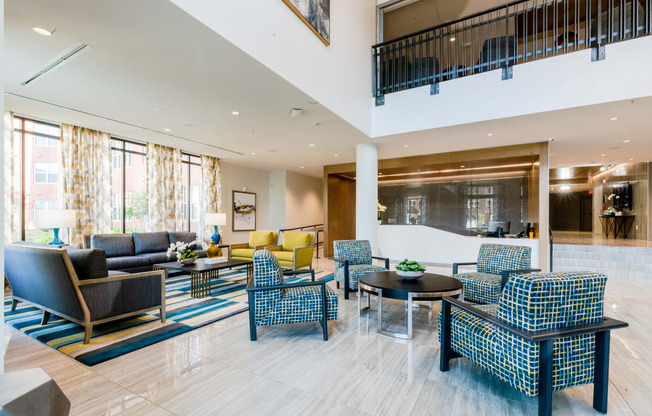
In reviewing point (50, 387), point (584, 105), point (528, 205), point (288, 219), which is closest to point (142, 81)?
point (50, 387)

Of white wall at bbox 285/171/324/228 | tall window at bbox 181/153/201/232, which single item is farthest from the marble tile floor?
Result: white wall at bbox 285/171/324/228

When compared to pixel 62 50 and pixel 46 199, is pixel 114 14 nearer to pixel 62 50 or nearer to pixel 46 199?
pixel 62 50

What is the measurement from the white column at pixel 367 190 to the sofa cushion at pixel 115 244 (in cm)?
497

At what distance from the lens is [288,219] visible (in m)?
11.0

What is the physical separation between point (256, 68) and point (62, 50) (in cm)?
209

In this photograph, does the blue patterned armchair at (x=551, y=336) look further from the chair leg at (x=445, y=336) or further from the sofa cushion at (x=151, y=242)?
the sofa cushion at (x=151, y=242)

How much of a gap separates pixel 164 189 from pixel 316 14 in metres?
5.69

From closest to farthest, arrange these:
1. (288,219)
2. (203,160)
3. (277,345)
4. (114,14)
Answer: (114,14)
(277,345)
(203,160)
(288,219)

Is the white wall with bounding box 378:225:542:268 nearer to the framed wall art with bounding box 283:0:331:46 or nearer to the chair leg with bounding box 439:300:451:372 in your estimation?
the framed wall art with bounding box 283:0:331:46

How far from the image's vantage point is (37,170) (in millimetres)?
5820

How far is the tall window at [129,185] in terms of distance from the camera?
23.2 feet

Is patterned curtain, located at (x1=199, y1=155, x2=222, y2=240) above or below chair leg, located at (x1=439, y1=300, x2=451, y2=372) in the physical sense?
above

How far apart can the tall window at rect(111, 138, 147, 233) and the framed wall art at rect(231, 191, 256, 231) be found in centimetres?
274

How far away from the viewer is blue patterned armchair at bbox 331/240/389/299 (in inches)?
184
